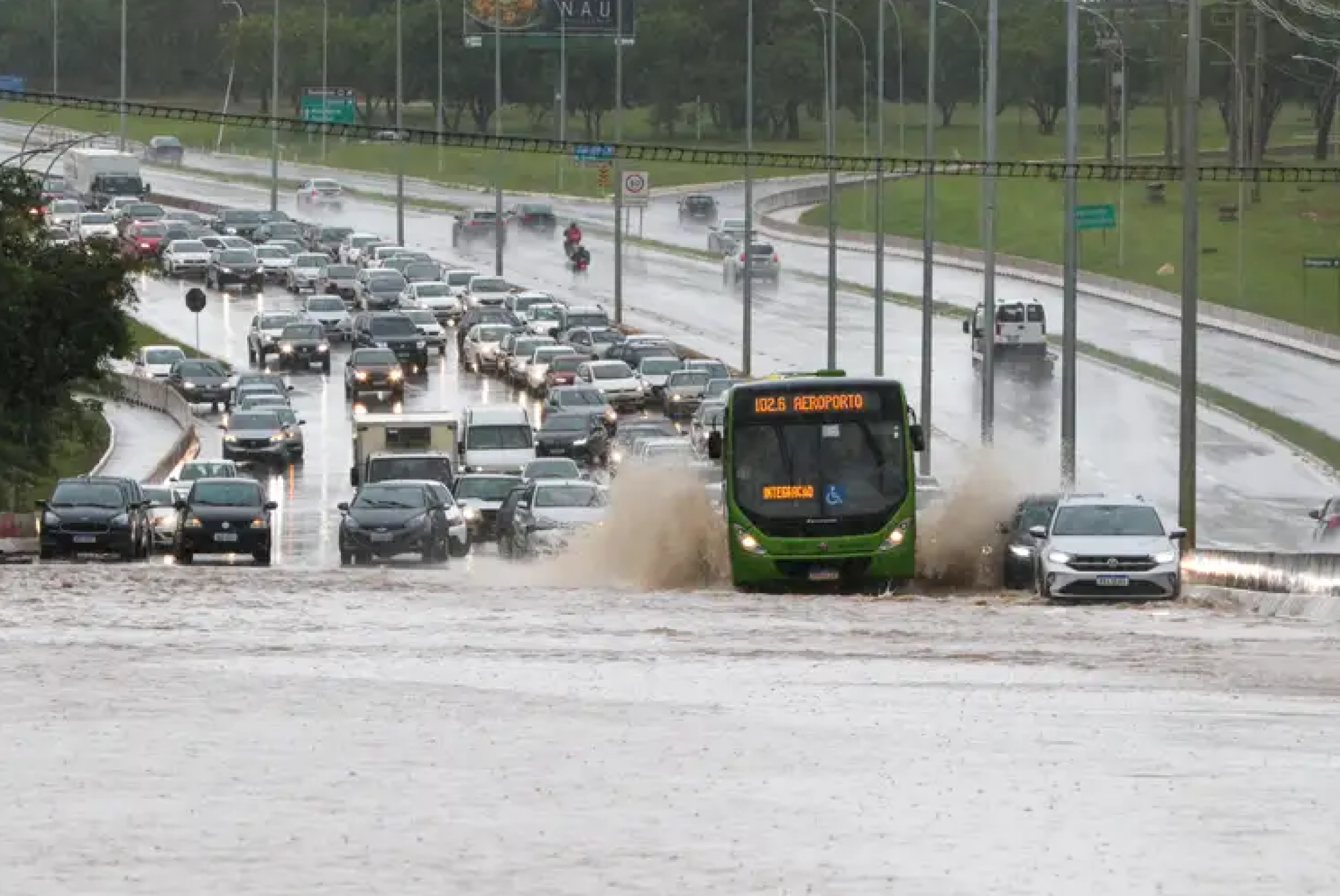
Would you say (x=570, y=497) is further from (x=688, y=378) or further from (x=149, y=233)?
(x=149, y=233)

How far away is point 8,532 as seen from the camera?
2014 inches

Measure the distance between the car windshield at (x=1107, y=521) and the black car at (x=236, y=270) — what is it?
253 feet

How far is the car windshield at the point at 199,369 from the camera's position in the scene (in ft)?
275

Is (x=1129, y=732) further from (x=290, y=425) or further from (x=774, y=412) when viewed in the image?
(x=290, y=425)

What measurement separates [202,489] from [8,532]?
3.54 m

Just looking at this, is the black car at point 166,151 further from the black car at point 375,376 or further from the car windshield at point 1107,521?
the car windshield at point 1107,521

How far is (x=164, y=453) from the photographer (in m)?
72.9

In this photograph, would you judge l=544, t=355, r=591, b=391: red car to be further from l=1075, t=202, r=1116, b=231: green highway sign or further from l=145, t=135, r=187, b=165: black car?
l=145, t=135, r=187, b=165: black car

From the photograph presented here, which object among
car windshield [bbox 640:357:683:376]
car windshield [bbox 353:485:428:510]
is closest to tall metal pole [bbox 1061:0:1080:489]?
car windshield [bbox 353:485:428:510]

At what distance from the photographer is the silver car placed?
110875mm

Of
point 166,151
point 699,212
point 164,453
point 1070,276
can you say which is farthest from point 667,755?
point 166,151

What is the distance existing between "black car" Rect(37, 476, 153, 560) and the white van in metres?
15.7

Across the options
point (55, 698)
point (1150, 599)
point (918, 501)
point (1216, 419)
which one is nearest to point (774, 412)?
point (1150, 599)

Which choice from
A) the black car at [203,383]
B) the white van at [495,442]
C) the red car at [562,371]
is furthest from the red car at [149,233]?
the white van at [495,442]
